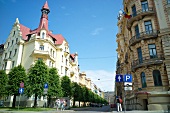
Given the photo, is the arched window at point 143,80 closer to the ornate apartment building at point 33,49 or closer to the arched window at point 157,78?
the arched window at point 157,78

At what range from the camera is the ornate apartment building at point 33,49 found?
4222 centimetres

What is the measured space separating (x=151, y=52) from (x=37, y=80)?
2246cm

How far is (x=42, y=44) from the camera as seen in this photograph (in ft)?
141

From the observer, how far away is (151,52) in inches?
923

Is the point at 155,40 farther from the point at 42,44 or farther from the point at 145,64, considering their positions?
the point at 42,44

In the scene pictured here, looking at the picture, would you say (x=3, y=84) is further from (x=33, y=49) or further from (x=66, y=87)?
(x=66, y=87)

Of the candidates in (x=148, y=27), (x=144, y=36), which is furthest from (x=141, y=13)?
(x=144, y=36)

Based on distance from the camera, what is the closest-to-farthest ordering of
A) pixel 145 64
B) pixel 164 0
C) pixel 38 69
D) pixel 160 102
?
pixel 160 102 < pixel 145 64 < pixel 164 0 < pixel 38 69

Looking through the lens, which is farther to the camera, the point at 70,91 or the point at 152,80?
the point at 70,91

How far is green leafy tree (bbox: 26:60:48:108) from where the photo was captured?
31.2 m

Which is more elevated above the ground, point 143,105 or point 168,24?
point 168,24

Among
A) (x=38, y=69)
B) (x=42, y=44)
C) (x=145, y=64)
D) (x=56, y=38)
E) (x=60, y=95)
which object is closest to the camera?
(x=145, y=64)

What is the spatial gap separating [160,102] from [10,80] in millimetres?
28927

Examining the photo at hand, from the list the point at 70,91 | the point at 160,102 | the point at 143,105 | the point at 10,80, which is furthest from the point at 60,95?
the point at 160,102
